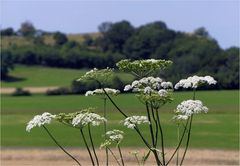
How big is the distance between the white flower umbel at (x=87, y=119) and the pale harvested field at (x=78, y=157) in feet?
56.2

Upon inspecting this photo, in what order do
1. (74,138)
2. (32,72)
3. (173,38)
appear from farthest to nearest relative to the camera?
(173,38), (32,72), (74,138)

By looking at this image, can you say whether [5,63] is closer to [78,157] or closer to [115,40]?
[115,40]

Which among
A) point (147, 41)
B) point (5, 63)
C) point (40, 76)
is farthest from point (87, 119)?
point (147, 41)

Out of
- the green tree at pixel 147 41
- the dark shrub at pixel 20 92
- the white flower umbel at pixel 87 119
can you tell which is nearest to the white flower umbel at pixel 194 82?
the white flower umbel at pixel 87 119

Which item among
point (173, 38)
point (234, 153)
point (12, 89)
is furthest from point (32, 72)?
point (234, 153)

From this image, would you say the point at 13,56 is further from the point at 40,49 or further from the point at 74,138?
the point at 74,138

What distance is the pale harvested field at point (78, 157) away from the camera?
3070cm

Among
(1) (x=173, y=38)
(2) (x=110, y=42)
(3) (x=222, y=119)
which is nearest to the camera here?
(3) (x=222, y=119)

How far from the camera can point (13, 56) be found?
485ft

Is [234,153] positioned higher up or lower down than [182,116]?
lower down

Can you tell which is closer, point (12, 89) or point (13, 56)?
point (12, 89)

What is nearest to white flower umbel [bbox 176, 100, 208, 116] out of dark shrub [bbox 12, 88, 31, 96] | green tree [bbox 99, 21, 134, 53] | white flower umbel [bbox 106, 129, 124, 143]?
white flower umbel [bbox 106, 129, 124, 143]

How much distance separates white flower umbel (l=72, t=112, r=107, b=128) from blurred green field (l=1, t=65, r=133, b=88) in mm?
104154

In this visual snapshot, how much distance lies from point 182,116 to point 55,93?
9499 cm
